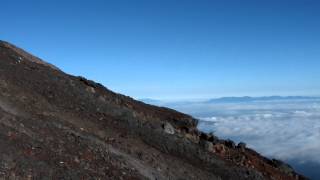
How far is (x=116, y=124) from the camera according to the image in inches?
1462

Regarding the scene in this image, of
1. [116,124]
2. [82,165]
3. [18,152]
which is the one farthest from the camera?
[116,124]

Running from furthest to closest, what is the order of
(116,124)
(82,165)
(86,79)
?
(86,79)
(116,124)
(82,165)

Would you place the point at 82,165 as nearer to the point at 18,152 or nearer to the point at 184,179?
the point at 18,152

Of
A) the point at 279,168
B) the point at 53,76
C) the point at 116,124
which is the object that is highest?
the point at 53,76

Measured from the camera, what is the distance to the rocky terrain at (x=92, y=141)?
24891mm

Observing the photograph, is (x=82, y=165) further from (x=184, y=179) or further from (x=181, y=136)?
(x=181, y=136)

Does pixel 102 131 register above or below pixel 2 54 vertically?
below

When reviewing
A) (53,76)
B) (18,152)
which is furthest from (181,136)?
(18,152)

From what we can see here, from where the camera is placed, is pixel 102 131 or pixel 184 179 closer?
pixel 184 179

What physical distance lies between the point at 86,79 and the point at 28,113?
61.5ft

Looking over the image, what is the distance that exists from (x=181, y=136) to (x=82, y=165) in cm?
1535

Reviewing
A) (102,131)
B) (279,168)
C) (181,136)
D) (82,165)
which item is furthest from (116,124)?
(279,168)

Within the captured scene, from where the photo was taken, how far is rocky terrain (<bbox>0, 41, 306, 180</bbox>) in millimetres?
24891

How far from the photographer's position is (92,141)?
100ft
